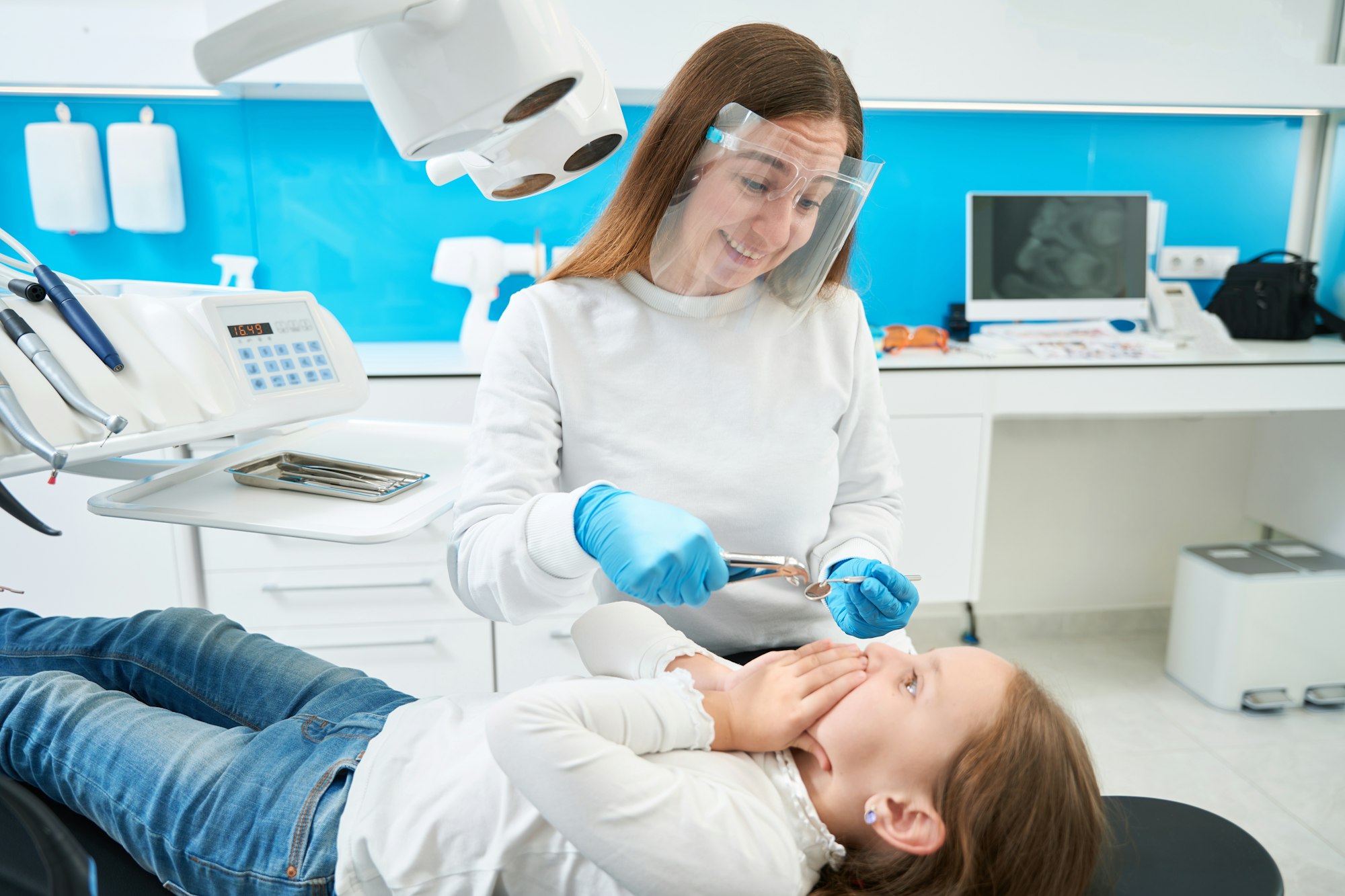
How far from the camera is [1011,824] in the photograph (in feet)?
3.04

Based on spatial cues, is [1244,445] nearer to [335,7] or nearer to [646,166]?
[646,166]

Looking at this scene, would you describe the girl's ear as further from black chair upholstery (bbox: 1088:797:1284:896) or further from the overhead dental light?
the overhead dental light

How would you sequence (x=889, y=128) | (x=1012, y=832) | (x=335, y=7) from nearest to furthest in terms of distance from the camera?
1. (x=335, y=7)
2. (x=1012, y=832)
3. (x=889, y=128)

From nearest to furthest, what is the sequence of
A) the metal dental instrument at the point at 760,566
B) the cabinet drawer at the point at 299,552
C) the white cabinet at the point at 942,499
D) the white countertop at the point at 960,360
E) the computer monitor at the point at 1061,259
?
the metal dental instrument at the point at 760,566 → the cabinet drawer at the point at 299,552 → the white countertop at the point at 960,360 → the white cabinet at the point at 942,499 → the computer monitor at the point at 1061,259

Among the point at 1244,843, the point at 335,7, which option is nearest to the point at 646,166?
the point at 335,7

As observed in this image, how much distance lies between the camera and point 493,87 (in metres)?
0.74

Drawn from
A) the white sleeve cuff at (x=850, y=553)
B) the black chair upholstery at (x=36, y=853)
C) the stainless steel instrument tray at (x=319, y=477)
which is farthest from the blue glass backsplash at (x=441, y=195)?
the black chair upholstery at (x=36, y=853)

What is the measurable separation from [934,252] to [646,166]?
198cm

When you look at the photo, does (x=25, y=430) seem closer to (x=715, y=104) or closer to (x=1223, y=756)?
(x=715, y=104)

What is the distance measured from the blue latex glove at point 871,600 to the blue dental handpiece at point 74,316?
0.93 m

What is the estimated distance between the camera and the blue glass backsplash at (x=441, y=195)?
2609 millimetres

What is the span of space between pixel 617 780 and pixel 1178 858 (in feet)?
2.03

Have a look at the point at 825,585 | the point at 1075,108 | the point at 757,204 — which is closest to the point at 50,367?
the point at 757,204

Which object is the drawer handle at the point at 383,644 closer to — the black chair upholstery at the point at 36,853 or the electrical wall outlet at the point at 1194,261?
the black chair upholstery at the point at 36,853
